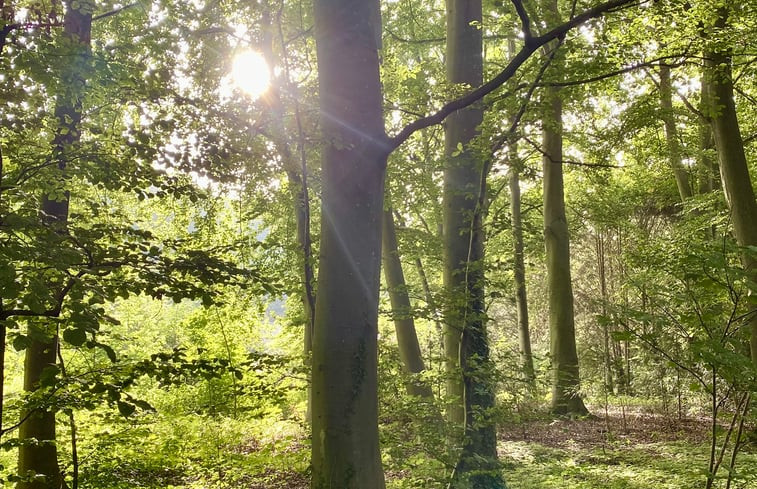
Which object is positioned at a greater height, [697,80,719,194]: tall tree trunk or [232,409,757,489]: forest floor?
[697,80,719,194]: tall tree trunk

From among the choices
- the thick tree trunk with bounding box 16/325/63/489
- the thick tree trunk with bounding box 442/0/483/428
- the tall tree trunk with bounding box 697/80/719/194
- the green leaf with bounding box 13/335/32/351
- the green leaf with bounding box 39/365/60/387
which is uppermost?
the tall tree trunk with bounding box 697/80/719/194

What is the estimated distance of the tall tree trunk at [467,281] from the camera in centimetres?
425

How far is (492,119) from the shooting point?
15.9 ft

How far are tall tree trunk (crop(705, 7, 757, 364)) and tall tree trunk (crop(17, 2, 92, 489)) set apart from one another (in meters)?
6.60

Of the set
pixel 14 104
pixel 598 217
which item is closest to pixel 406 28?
pixel 598 217

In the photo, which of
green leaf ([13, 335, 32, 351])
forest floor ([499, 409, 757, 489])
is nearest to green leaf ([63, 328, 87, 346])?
green leaf ([13, 335, 32, 351])

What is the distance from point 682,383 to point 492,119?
711 centimetres

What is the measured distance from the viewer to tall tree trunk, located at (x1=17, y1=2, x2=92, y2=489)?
285 centimetres

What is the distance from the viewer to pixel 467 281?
175 inches

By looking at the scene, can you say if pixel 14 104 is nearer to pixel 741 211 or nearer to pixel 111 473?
pixel 111 473

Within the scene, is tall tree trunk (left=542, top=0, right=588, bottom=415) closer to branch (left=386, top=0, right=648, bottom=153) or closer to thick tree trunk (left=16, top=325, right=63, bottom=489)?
branch (left=386, top=0, right=648, bottom=153)

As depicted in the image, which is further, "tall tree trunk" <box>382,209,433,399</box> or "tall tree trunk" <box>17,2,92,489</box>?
"tall tree trunk" <box>382,209,433,399</box>

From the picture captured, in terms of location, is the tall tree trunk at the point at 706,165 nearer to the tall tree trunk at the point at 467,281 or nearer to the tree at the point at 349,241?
the tall tree trunk at the point at 467,281

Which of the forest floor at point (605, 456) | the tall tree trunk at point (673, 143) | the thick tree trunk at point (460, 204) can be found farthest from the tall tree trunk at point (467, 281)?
the tall tree trunk at point (673, 143)
